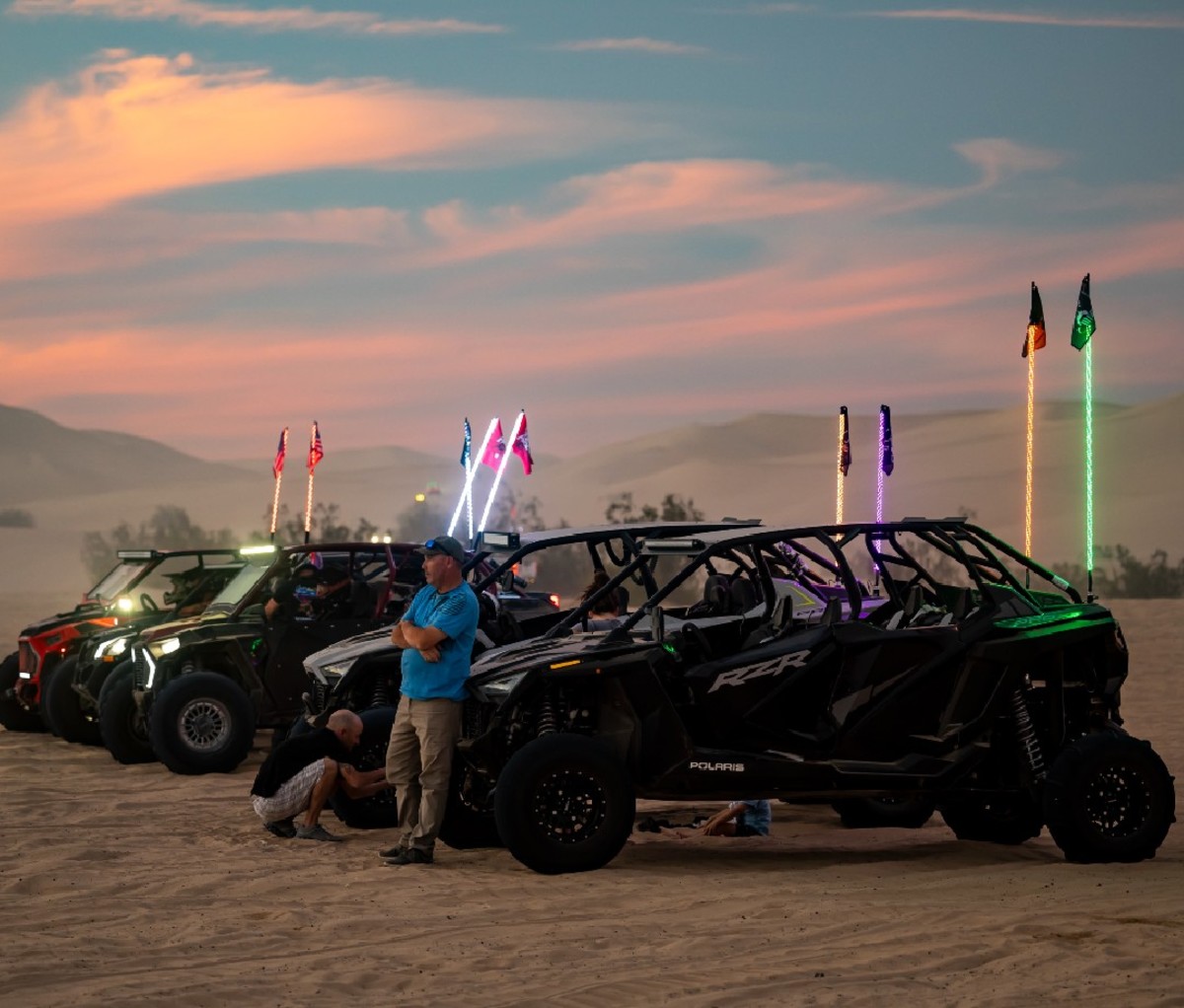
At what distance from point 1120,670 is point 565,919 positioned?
3.87m

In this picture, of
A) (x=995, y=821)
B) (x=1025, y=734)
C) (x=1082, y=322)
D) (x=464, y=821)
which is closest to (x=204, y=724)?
(x=464, y=821)

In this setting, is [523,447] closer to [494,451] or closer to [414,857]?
[494,451]

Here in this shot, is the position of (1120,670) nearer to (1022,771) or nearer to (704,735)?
(1022,771)

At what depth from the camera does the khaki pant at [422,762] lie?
11562 mm

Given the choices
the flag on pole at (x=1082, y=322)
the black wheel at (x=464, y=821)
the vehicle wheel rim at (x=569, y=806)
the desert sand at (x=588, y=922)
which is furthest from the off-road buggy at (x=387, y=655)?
the flag on pole at (x=1082, y=322)

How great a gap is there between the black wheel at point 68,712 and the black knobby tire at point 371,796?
733 cm

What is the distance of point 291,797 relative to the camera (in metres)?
13.0

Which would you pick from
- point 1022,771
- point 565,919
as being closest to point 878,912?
point 565,919

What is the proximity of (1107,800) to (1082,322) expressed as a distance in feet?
59.0

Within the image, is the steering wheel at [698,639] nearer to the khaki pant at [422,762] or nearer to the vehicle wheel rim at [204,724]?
the khaki pant at [422,762]

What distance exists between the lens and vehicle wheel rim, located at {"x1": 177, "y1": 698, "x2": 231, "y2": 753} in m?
17.1

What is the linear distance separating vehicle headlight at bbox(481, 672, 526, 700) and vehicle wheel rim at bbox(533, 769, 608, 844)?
60cm

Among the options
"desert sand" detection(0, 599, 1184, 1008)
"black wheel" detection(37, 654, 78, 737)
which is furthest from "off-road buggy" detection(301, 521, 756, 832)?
"black wheel" detection(37, 654, 78, 737)

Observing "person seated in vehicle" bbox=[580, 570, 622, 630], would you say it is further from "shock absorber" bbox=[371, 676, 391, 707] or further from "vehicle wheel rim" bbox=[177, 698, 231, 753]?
"vehicle wheel rim" bbox=[177, 698, 231, 753]
